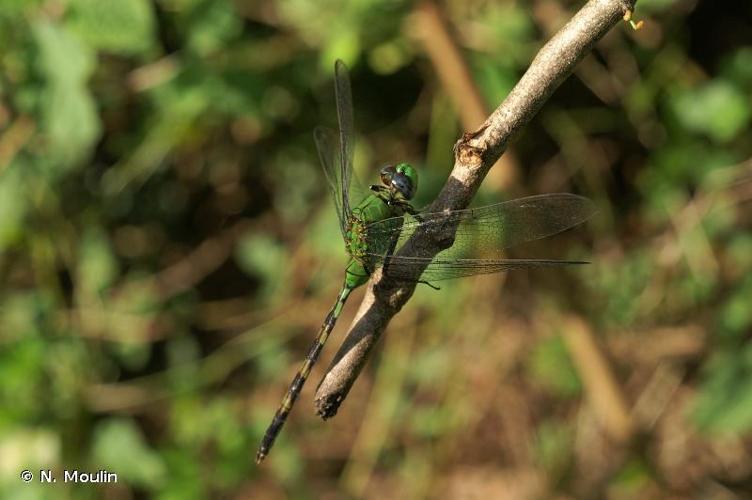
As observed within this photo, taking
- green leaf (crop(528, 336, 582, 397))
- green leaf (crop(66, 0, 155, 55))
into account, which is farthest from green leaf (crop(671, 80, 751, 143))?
green leaf (crop(66, 0, 155, 55))

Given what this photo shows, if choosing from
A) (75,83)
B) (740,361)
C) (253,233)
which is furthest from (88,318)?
(740,361)

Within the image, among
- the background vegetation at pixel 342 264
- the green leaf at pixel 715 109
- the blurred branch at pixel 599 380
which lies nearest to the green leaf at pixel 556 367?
the background vegetation at pixel 342 264

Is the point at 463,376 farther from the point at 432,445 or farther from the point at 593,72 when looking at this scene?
the point at 593,72

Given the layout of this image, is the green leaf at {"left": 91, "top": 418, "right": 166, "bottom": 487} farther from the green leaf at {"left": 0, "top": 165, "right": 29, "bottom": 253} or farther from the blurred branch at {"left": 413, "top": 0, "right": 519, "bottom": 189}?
the blurred branch at {"left": 413, "top": 0, "right": 519, "bottom": 189}

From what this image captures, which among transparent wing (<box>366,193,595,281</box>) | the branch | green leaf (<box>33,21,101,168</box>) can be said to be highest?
green leaf (<box>33,21,101,168</box>)

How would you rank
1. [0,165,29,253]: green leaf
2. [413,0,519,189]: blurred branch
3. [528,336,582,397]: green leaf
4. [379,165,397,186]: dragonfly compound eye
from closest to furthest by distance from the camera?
[379,165,397,186]: dragonfly compound eye, [413,0,519,189]: blurred branch, [0,165,29,253]: green leaf, [528,336,582,397]: green leaf

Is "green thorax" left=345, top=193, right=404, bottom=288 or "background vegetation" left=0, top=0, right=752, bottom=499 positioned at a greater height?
"background vegetation" left=0, top=0, right=752, bottom=499
